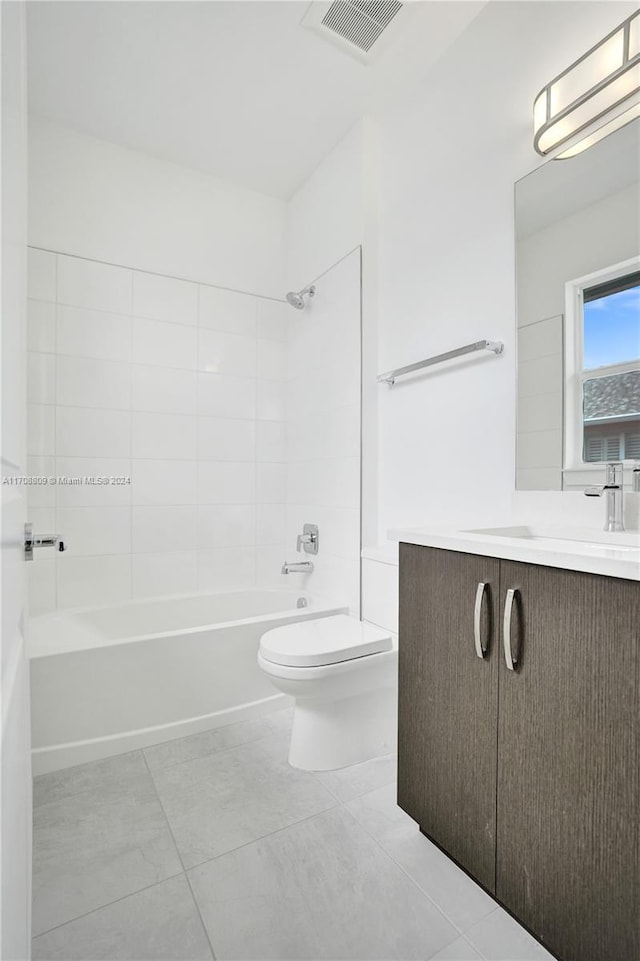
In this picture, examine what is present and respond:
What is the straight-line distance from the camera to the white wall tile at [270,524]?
2900 millimetres

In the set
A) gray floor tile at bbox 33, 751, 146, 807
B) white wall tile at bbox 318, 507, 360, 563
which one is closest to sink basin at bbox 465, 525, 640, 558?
white wall tile at bbox 318, 507, 360, 563

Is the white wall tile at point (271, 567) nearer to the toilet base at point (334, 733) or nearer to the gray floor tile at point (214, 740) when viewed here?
the gray floor tile at point (214, 740)

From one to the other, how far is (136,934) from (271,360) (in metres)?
2.58

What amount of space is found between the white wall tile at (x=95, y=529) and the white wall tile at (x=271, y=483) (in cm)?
76

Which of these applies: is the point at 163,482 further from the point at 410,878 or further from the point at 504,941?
the point at 504,941

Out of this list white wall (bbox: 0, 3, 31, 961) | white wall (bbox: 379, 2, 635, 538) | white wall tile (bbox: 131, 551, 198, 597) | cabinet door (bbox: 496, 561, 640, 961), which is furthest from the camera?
white wall tile (bbox: 131, 551, 198, 597)

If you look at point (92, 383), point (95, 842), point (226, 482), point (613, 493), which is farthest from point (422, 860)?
point (92, 383)

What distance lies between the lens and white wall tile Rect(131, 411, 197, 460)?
8.40 ft

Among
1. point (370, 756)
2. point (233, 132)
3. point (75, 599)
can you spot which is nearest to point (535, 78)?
point (233, 132)

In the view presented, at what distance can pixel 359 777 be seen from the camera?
1.69 metres

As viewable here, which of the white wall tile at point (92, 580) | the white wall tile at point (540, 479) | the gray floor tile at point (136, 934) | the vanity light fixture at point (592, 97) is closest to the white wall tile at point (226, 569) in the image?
the white wall tile at point (92, 580)

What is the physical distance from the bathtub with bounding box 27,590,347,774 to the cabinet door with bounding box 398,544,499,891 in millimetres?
917

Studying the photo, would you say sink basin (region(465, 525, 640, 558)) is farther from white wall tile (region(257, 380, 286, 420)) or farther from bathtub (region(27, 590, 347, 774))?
white wall tile (region(257, 380, 286, 420))

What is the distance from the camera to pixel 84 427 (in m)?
2.42
